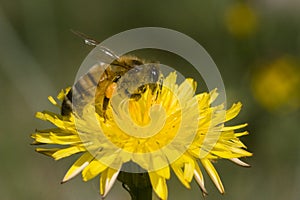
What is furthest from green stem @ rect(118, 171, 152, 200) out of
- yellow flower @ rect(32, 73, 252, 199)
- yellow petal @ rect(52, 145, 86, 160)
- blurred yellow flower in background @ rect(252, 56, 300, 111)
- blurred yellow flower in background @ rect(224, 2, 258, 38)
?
blurred yellow flower in background @ rect(224, 2, 258, 38)

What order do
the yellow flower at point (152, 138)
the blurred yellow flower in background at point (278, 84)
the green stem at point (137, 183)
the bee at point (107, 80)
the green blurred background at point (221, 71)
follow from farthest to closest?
the blurred yellow flower in background at point (278, 84) → the green blurred background at point (221, 71) → the bee at point (107, 80) → the green stem at point (137, 183) → the yellow flower at point (152, 138)

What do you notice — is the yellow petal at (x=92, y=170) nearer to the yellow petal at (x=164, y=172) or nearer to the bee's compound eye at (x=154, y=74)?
the yellow petal at (x=164, y=172)

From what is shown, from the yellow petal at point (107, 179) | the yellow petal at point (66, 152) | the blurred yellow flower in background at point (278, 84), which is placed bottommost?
the yellow petal at point (107, 179)

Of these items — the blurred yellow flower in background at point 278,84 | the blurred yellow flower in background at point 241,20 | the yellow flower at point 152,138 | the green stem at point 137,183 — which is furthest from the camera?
the blurred yellow flower in background at point 241,20

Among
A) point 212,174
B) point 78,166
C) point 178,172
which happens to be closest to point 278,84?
point 212,174

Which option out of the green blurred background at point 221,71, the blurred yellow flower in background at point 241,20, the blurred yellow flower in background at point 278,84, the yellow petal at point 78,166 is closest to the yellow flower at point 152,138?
the yellow petal at point 78,166

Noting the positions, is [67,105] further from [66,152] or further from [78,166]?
[78,166]

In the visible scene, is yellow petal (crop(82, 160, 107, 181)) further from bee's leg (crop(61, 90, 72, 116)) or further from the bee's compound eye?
the bee's compound eye
